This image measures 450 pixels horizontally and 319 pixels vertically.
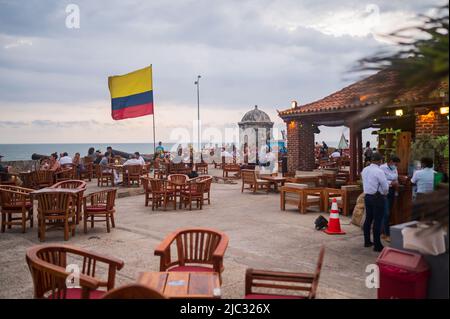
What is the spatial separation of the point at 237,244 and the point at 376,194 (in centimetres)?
246

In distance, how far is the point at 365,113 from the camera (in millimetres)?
2330

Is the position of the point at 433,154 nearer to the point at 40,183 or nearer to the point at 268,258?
the point at 268,258

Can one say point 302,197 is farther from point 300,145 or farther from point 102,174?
point 102,174

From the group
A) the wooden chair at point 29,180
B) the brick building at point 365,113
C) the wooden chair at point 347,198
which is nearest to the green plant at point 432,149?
the brick building at point 365,113

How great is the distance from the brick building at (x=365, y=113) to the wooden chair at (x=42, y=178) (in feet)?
24.8

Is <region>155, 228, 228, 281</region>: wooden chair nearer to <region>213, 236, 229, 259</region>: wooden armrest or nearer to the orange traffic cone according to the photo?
<region>213, 236, 229, 259</region>: wooden armrest

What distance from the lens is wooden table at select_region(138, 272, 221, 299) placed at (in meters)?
3.37

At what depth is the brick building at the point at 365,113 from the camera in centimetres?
254

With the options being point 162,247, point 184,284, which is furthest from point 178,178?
point 184,284

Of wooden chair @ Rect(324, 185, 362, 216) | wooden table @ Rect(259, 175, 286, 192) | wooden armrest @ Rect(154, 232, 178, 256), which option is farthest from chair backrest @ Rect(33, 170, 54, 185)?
wooden armrest @ Rect(154, 232, 178, 256)

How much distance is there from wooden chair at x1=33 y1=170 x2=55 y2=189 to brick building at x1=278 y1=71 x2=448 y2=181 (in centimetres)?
755

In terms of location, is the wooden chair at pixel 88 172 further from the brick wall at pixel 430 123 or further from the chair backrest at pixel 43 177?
the brick wall at pixel 430 123

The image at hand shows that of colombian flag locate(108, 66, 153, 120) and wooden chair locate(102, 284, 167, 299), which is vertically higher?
colombian flag locate(108, 66, 153, 120)
